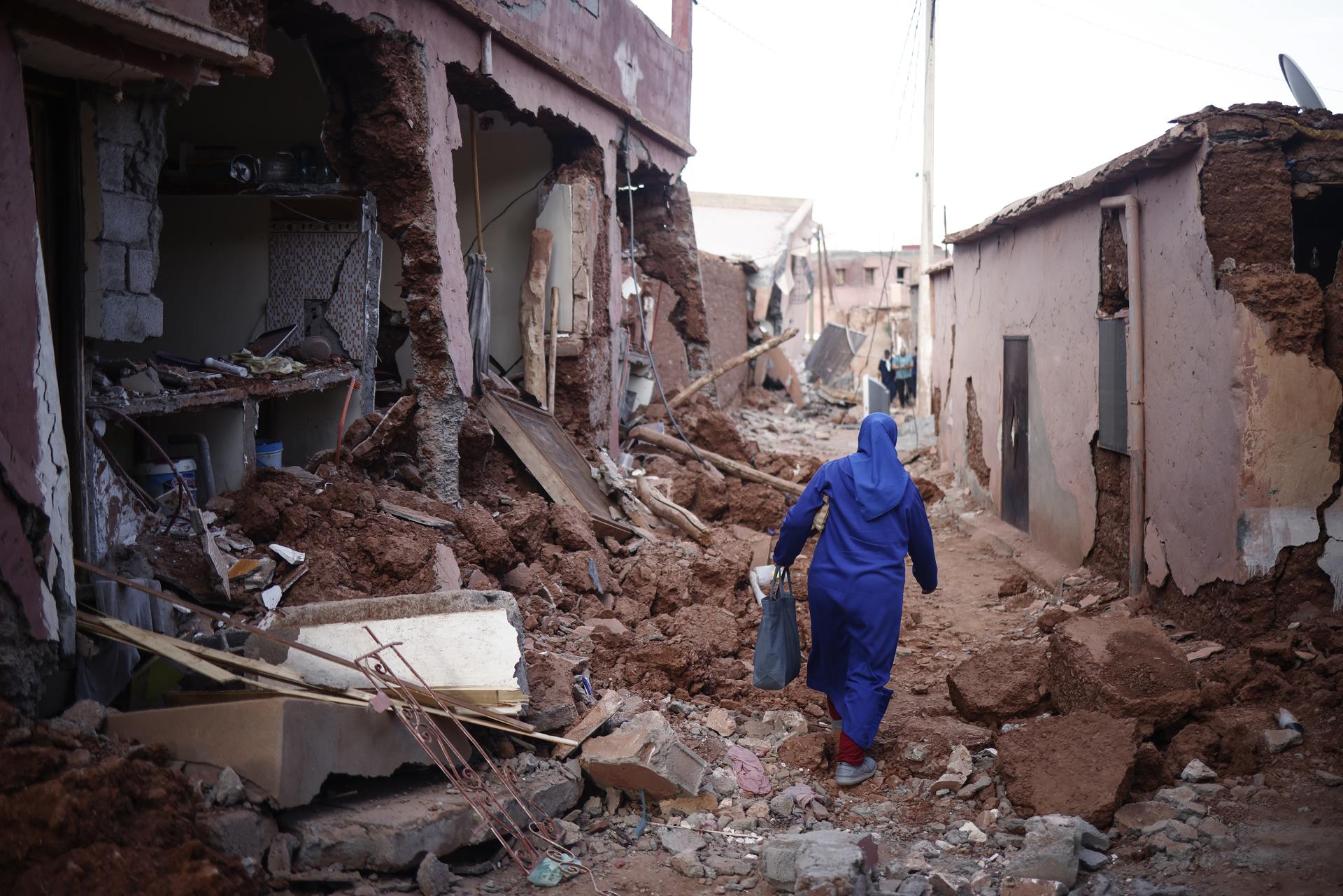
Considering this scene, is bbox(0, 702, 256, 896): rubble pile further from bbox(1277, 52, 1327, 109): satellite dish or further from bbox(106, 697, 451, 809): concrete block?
bbox(1277, 52, 1327, 109): satellite dish

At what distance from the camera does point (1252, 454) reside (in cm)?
541

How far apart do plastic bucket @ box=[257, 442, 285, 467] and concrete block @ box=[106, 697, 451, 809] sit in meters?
3.17

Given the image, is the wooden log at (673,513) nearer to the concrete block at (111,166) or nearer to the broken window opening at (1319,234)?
the broken window opening at (1319,234)

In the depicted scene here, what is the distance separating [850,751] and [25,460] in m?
3.38

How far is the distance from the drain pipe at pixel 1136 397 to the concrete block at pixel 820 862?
3.62 meters

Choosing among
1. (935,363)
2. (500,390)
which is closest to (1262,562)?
(500,390)

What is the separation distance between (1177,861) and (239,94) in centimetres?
768

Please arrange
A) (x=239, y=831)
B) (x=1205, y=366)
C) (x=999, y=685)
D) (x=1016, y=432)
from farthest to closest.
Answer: (x=1016, y=432) < (x=1205, y=366) < (x=999, y=685) < (x=239, y=831)

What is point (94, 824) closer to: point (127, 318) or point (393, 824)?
point (393, 824)

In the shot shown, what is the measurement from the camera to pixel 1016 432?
30.7ft

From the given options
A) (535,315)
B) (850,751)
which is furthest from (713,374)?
(850,751)

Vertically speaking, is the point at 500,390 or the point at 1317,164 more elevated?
the point at 1317,164

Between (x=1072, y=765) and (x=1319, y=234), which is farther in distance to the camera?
(x=1319, y=234)

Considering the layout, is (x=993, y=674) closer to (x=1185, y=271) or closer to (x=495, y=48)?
(x=1185, y=271)
